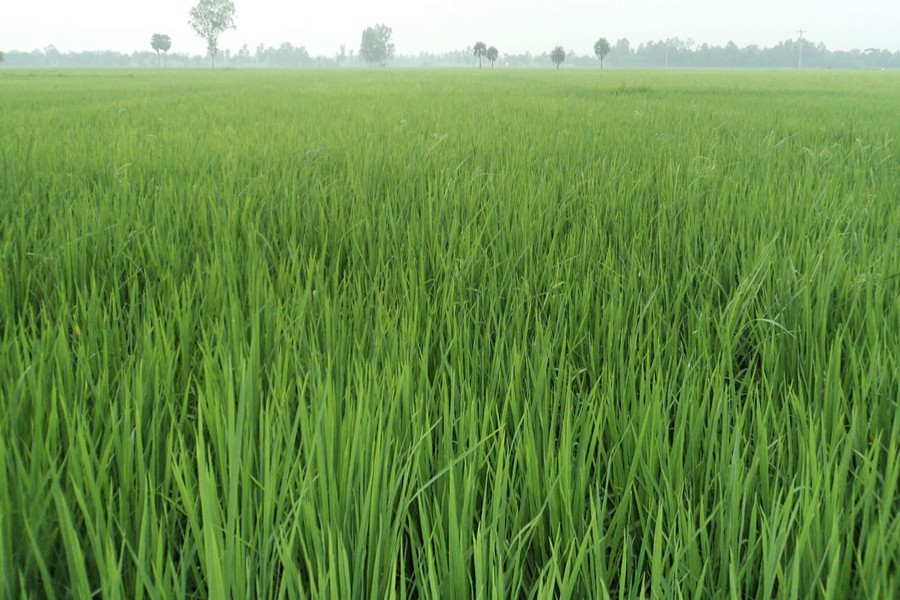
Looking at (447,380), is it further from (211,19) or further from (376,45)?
(376,45)

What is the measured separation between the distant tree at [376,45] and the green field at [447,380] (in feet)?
333

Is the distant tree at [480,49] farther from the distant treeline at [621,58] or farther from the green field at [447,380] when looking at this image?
the green field at [447,380]

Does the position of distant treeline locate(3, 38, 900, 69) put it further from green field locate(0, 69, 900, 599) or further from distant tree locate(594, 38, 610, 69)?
green field locate(0, 69, 900, 599)

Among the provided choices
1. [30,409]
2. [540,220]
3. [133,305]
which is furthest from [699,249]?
[30,409]

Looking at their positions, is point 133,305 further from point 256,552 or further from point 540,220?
point 540,220

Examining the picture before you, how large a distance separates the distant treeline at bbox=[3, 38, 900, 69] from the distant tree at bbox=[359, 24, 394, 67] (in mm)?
13827

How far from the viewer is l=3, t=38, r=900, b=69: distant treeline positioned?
109m

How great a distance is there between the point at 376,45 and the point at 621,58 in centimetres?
5369

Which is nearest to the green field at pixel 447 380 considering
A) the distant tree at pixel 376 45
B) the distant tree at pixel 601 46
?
the distant tree at pixel 601 46

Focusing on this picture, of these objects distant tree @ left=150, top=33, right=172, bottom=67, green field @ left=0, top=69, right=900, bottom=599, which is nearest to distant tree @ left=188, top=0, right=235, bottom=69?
distant tree @ left=150, top=33, right=172, bottom=67

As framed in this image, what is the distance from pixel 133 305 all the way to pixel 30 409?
348 mm

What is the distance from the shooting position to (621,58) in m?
127

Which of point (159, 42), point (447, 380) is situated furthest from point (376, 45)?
point (447, 380)

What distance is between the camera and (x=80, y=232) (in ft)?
5.41
